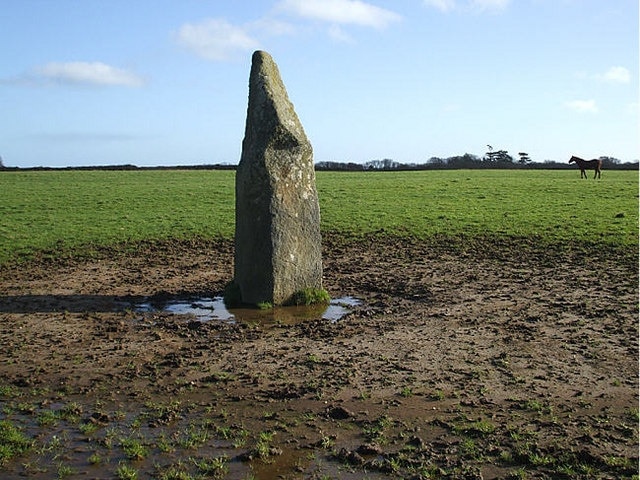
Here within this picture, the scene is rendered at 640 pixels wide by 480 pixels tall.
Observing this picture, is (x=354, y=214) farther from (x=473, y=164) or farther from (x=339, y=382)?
(x=473, y=164)

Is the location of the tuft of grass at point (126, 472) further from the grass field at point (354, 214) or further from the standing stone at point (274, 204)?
the grass field at point (354, 214)

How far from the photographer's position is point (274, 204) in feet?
41.8

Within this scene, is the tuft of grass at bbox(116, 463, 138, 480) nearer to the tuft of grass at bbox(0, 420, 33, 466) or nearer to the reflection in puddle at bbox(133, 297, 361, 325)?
the tuft of grass at bbox(0, 420, 33, 466)

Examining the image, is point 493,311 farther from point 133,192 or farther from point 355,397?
point 133,192

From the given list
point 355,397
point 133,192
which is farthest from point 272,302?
point 133,192

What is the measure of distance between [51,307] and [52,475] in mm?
7209

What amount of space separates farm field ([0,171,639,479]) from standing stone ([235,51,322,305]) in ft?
Answer: 3.27

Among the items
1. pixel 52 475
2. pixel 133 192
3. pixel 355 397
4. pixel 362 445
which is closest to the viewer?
pixel 52 475

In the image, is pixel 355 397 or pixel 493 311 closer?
pixel 355 397

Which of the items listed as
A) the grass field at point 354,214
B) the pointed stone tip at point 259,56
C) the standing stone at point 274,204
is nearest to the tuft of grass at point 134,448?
the standing stone at point 274,204

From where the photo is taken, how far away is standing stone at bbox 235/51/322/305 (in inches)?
503

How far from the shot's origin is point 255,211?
12797 millimetres

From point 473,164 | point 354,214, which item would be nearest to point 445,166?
point 473,164

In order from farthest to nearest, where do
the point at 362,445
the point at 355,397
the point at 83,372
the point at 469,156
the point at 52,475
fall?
the point at 469,156 → the point at 83,372 → the point at 355,397 → the point at 362,445 → the point at 52,475
